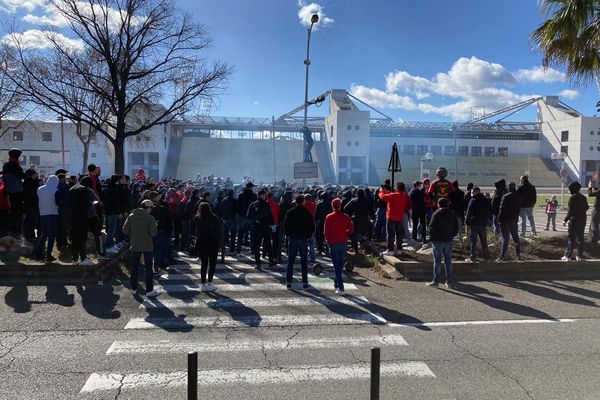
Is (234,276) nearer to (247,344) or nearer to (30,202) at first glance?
(247,344)

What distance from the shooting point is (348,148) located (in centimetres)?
6216

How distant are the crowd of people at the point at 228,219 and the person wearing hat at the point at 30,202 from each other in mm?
19

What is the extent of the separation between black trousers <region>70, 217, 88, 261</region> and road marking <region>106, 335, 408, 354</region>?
3923 mm

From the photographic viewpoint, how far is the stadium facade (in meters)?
56.8

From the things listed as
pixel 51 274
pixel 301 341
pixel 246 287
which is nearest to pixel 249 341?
pixel 301 341

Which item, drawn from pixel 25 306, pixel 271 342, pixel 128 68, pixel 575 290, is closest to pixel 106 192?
pixel 25 306

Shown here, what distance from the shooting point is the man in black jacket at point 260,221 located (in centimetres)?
991

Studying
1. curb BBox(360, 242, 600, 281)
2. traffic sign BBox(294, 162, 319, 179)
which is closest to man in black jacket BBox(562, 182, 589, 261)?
curb BBox(360, 242, 600, 281)

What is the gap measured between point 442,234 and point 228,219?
568 cm

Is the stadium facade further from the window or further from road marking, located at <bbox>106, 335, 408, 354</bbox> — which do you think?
road marking, located at <bbox>106, 335, 408, 354</bbox>

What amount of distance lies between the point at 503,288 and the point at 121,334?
273 inches

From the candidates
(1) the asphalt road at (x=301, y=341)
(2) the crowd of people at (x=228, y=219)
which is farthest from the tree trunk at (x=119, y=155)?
(1) the asphalt road at (x=301, y=341)

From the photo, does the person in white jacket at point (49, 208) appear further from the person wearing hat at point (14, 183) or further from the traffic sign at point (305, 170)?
the traffic sign at point (305, 170)

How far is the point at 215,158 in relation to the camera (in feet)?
221
